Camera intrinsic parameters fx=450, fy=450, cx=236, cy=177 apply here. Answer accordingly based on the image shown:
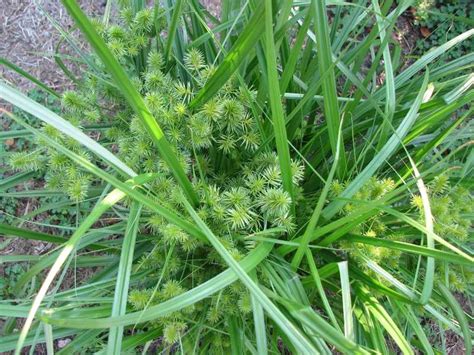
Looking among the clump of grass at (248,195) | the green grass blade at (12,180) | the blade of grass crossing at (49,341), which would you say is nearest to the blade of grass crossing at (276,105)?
the clump of grass at (248,195)

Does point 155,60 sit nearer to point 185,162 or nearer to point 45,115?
point 185,162

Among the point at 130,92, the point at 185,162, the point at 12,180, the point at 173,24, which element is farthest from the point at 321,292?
the point at 12,180

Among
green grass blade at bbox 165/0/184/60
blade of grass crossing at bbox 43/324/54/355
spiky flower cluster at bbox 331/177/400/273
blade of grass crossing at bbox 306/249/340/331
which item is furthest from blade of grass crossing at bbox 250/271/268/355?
green grass blade at bbox 165/0/184/60

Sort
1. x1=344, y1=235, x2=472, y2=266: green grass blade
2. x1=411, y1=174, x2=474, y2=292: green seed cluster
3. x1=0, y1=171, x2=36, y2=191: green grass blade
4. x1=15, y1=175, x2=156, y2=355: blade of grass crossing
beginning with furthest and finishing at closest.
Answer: x1=0, y1=171, x2=36, y2=191: green grass blade → x1=411, y1=174, x2=474, y2=292: green seed cluster → x1=344, y1=235, x2=472, y2=266: green grass blade → x1=15, y1=175, x2=156, y2=355: blade of grass crossing

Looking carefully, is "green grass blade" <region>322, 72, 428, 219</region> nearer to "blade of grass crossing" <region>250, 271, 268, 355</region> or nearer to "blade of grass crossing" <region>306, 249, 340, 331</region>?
"blade of grass crossing" <region>306, 249, 340, 331</region>

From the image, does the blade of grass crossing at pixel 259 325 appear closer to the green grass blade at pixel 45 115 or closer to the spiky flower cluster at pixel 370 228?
the spiky flower cluster at pixel 370 228

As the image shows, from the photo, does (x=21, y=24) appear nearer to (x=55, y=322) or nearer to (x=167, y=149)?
(x=167, y=149)
